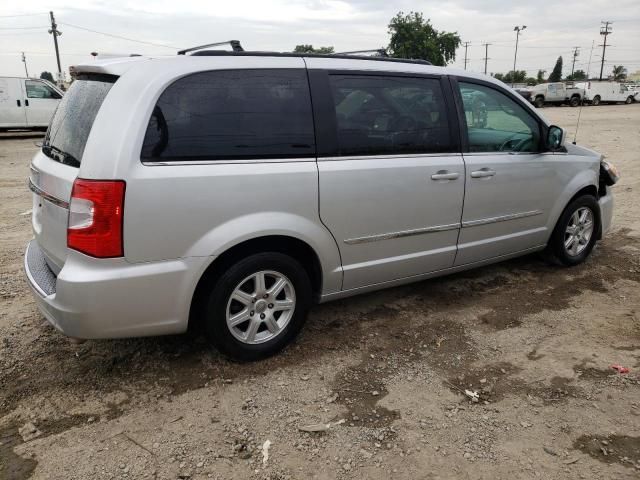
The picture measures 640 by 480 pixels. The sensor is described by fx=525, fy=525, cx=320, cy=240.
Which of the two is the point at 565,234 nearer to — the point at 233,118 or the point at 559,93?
the point at 233,118

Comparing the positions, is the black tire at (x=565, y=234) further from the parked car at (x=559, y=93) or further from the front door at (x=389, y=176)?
the parked car at (x=559, y=93)

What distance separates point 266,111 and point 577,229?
11.1ft

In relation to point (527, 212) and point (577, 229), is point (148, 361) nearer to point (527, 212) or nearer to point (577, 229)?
point (527, 212)

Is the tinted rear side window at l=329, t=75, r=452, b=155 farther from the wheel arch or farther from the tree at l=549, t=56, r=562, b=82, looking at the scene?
the tree at l=549, t=56, r=562, b=82

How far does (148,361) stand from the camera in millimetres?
3254

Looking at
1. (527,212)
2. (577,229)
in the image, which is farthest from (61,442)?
(577,229)

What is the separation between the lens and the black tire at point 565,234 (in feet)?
15.6

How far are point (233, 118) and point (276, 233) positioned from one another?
0.68 meters

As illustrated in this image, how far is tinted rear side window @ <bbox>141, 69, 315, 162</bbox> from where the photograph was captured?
2730mm

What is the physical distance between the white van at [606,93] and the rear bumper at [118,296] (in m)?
42.3

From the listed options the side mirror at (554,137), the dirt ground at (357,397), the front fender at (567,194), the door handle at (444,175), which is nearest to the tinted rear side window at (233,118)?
the door handle at (444,175)

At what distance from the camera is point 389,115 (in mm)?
3506

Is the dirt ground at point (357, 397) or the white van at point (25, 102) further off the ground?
the white van at point (25, 102)

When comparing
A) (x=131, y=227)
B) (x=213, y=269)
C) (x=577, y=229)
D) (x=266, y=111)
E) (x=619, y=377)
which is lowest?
(x=619, y=377)
